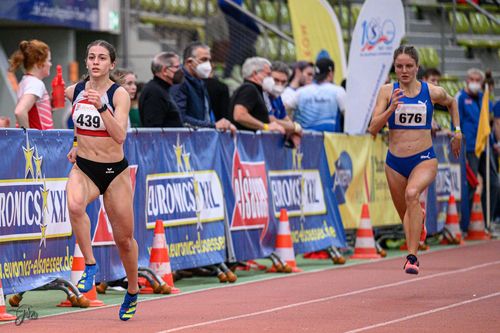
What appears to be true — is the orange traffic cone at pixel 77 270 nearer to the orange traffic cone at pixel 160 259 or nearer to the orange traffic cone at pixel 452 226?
the orange traffic cone at pixel 160 259

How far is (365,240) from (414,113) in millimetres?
4325

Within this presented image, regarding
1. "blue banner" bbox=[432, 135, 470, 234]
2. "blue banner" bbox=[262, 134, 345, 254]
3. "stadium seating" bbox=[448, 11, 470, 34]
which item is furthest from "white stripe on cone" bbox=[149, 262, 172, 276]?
Result: "stadium seating" bbox=[448, 11, 470, 34]

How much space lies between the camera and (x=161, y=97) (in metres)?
13.0

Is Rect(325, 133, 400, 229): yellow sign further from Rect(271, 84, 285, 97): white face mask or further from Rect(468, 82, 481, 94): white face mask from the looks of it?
Rect(468, 82, 481, 94): white face mask

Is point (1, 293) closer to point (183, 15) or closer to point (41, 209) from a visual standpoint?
point (41, 209)

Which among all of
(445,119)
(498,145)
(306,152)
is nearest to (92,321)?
(306,152)

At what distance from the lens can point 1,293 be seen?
9688mm

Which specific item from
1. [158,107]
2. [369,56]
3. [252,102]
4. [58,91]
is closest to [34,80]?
[58,91]

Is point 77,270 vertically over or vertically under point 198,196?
under

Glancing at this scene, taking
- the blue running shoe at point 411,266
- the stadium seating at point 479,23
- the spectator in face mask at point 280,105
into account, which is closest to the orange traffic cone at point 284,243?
the spectator in face mask at point 280,105

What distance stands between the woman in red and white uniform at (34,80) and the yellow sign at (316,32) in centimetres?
886

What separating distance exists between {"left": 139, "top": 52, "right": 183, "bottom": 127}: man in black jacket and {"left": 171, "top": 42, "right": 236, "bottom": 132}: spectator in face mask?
1.33 feet

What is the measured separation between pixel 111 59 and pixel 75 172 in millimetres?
895

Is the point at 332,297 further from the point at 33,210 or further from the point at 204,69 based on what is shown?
the point at 204,69
